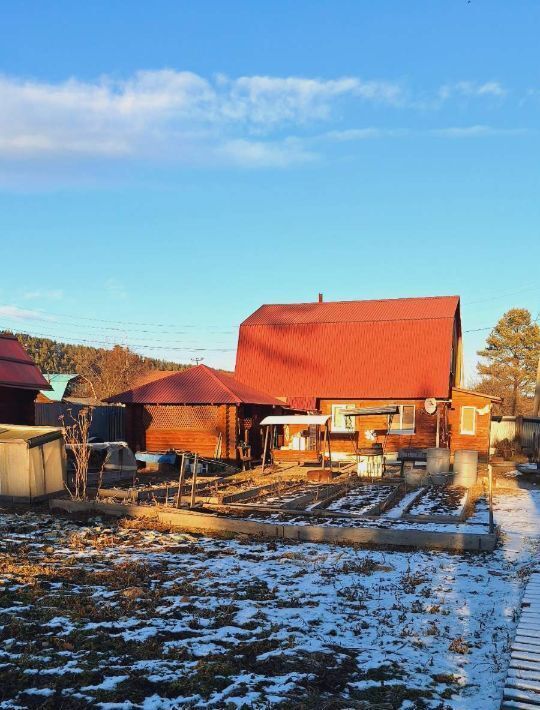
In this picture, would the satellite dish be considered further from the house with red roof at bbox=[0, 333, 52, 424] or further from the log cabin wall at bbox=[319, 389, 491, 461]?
the house with red roof at bbox=[0, 333, 52, 424]

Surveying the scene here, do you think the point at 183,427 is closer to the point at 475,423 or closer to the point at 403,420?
the point at 403,420

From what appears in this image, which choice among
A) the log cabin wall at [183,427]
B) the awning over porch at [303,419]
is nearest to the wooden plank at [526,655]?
the awning over porch at [303,419]

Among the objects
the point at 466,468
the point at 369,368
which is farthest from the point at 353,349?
the point at 466,468

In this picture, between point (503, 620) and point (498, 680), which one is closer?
point (498, 680)

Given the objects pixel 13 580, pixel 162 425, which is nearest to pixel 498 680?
pixel 13 580

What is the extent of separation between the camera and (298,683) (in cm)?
538

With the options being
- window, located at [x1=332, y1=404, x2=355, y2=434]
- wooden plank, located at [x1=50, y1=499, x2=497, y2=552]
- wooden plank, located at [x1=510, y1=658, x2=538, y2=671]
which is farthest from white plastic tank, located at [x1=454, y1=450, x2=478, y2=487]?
wooden plank, located at [x1=510, y1=658, x2=538, y2=671]

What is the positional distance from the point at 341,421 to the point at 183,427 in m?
8.02

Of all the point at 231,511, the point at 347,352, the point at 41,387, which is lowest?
the point at 231,511

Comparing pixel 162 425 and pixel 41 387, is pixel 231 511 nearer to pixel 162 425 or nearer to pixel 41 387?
pixel 41 387

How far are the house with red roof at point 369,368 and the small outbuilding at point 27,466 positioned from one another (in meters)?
14.9

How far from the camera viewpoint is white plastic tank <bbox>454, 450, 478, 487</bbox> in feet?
62.4

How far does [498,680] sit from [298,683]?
1.71 meters

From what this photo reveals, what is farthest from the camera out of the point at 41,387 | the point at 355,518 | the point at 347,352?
the point at 347,352
